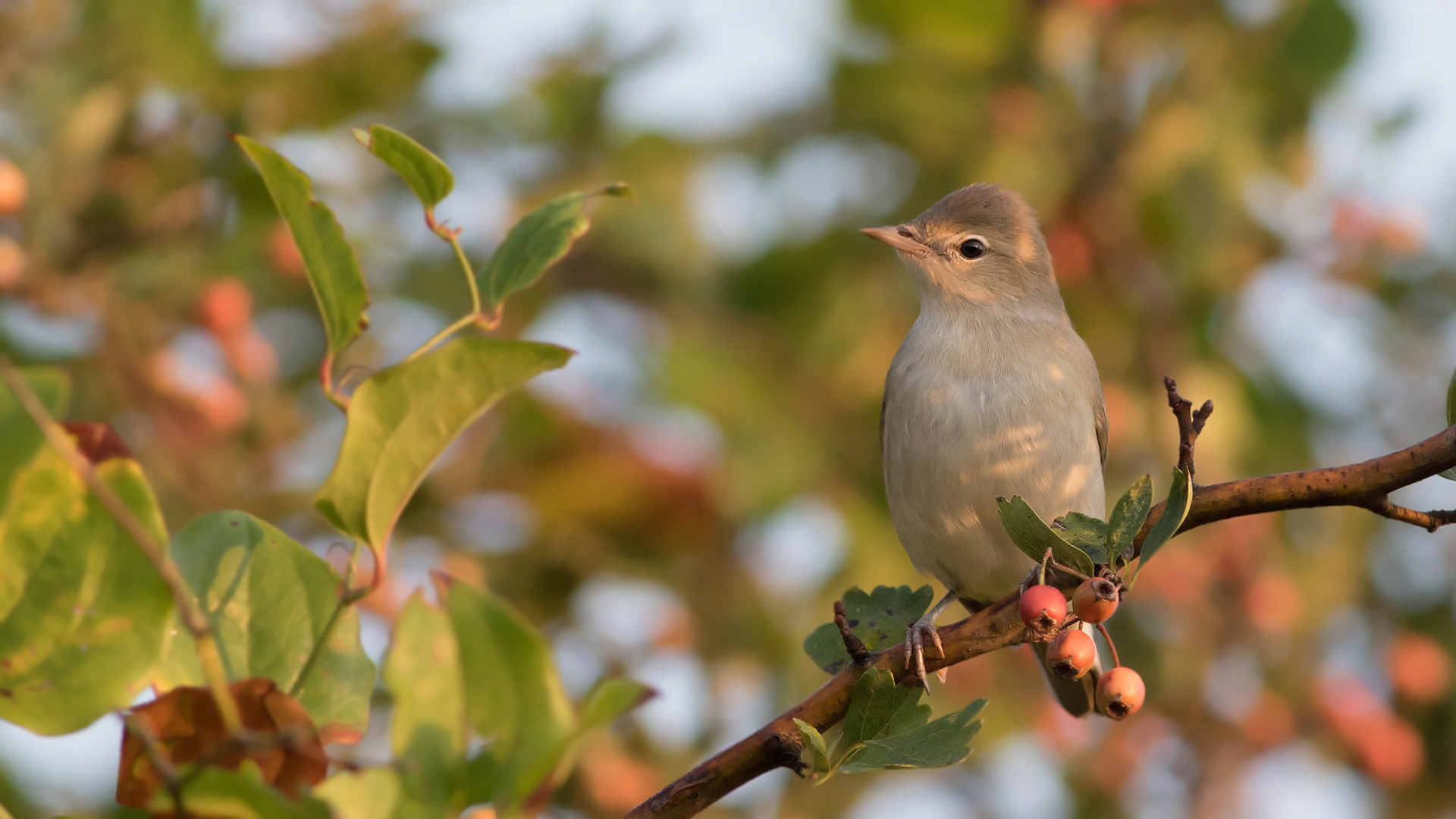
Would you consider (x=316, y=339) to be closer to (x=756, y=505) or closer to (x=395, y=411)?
(x=756, y=505)

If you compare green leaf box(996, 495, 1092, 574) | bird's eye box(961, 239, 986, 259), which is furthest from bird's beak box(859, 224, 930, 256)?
green leaf box(996, 495, 1092, 574)

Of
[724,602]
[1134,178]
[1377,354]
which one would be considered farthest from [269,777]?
[1377,354]

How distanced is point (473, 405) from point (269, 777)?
1.43 ft

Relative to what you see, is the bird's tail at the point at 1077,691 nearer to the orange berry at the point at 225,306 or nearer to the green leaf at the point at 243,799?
the orange berry at the point at 225,306

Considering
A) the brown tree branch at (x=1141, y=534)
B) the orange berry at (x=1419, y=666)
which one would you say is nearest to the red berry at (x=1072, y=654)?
the brown tree branch at (x=1141, y=534)

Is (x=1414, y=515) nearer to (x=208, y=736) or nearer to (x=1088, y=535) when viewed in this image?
(x=1088, y=535)

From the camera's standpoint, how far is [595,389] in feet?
17.9

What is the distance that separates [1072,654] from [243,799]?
1.32m

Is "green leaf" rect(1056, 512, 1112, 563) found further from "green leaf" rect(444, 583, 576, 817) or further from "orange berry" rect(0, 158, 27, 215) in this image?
"orange berry" rect(0, 158, 27, 215)

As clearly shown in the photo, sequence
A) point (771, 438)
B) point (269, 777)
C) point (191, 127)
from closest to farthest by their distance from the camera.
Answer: point (269, 777) < point (191, 127) < point (771, 438)

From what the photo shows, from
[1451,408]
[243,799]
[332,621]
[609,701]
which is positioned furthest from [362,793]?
[1451,408]

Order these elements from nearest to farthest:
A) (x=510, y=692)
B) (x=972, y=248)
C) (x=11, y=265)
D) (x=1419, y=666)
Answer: (x=510, y=692) → (x=11, y=265) → (x=972, y=248) → (x=1419, y=666)

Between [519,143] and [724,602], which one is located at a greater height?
[519,143]

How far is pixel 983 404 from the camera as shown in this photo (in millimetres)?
3854
